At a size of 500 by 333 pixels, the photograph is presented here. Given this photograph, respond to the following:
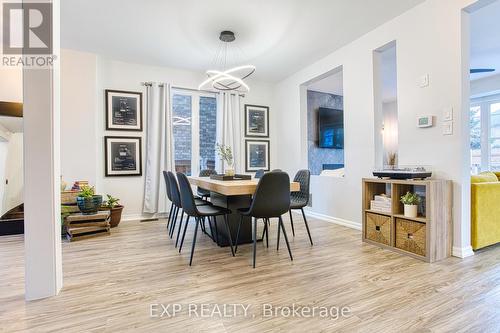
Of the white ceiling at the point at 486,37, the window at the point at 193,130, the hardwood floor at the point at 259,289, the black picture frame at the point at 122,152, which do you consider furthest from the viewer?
the window at the point at 193,130

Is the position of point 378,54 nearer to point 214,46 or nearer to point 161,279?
point 214,46

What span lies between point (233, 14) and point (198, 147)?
99.5 inches

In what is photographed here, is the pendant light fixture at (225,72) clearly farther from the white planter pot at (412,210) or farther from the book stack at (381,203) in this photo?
the white planter pot at (412,210)

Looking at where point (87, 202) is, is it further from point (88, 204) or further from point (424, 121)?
point (424, 121)

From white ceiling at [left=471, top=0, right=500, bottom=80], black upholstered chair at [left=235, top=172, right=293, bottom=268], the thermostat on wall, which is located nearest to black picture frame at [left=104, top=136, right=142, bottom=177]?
black upholstered chair at [left=235, top=172, right=293, bottom=268]

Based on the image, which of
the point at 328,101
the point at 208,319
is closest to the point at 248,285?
the point at 208,319

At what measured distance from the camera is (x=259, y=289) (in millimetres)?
1895

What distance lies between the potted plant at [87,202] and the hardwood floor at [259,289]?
636 millimetres

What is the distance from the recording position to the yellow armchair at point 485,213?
2561 millimetres

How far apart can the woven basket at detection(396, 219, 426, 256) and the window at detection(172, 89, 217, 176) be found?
133 inches

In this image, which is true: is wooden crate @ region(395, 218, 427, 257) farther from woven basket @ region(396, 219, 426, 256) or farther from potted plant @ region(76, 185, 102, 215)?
potted plant @ region(76, 185, 102, 215)

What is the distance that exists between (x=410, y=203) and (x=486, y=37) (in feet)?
9.98

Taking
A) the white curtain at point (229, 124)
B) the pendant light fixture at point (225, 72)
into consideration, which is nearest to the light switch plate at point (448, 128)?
the pendant light fixture at point (225, 72)

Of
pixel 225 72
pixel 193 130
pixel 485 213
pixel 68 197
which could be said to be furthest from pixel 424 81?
pixel 68 197
